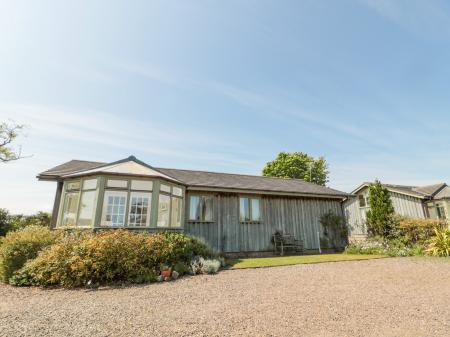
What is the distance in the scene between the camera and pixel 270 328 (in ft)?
11.9

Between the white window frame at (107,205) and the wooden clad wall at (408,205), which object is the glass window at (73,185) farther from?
the wooden clad wall at (408,205)

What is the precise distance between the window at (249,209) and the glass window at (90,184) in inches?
285

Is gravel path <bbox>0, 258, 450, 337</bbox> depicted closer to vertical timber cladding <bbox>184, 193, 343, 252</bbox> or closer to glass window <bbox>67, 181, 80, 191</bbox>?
glass window <bbox>67, 181, 80, 191</bbox>

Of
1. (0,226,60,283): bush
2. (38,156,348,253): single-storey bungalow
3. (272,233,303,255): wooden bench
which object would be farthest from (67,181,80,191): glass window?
(272,233,303,255): wooden bench

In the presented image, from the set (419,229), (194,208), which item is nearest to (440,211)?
(419,229)

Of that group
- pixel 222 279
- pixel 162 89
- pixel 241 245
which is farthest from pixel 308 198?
pixel 162 89

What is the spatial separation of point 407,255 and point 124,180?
13698 millimetres

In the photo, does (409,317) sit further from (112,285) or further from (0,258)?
(0,258)

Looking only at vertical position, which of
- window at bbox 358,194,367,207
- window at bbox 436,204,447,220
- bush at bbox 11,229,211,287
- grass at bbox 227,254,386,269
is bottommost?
grass at bbox 227,254,386,269

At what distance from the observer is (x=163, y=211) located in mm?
10375

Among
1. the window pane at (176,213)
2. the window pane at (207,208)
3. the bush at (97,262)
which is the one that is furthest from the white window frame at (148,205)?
the window pane at (207,208)

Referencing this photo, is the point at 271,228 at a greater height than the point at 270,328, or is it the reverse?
the point at 271,228

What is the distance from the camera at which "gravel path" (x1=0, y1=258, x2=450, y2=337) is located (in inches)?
143

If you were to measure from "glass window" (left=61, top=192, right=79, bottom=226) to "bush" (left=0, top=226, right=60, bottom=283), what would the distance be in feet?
6.42
